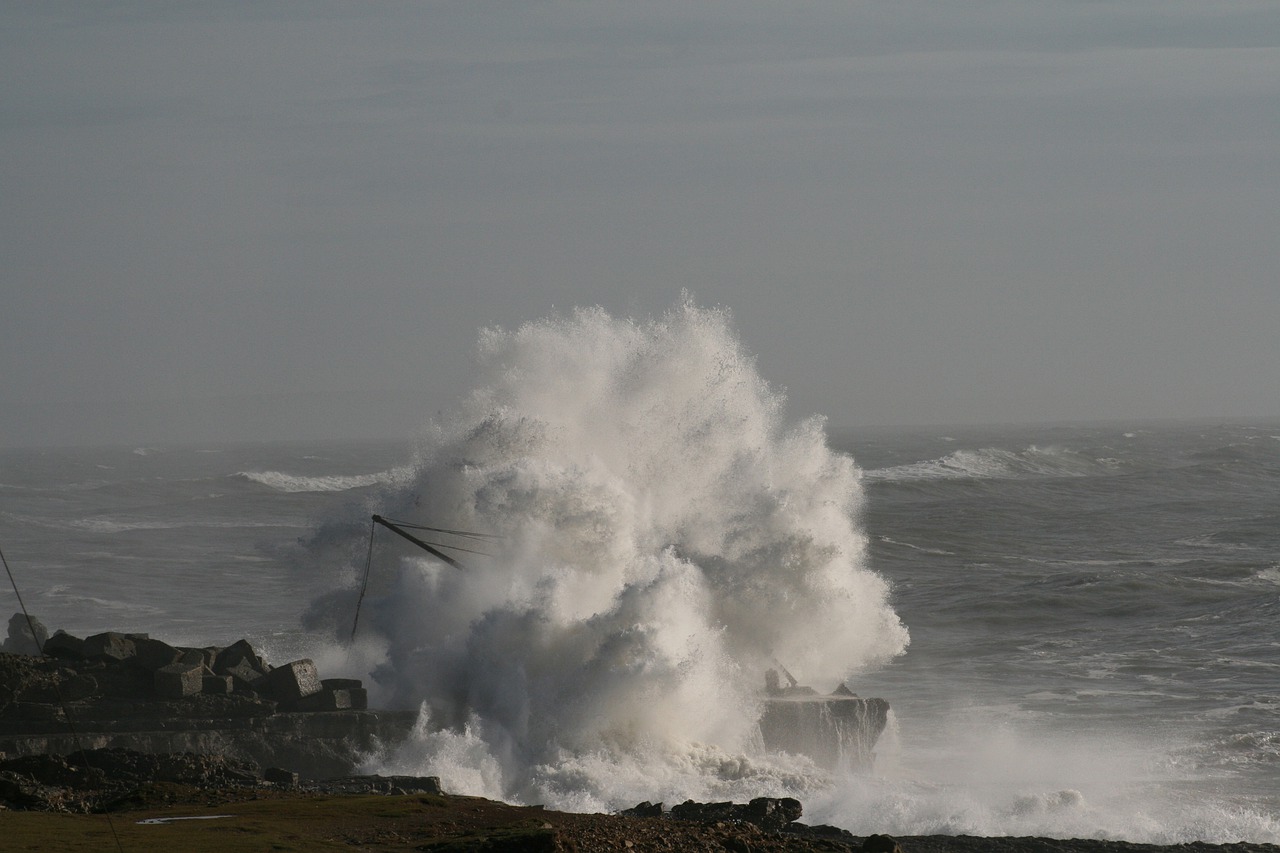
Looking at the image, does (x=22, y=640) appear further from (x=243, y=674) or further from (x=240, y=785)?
(x=240, y=785)

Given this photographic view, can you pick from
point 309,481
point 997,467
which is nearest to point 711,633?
point 997,467

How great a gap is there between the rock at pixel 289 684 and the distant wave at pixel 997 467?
2596 inches

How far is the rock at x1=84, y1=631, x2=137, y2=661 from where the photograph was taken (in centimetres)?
2045

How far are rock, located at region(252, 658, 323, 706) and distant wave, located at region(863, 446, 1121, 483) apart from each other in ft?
216

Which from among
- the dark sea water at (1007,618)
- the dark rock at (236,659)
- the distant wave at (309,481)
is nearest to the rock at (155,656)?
the dark rock at (236,659)

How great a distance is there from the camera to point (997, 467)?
320 feet

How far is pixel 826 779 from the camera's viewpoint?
20906 mm

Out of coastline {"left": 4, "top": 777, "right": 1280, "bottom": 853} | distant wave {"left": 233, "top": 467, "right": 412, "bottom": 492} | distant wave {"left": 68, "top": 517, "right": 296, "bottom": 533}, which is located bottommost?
coastline {"left": 4, "top": 777, "right": 1280, "bottom": 853}

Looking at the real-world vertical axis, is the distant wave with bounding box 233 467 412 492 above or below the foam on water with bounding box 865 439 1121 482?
below

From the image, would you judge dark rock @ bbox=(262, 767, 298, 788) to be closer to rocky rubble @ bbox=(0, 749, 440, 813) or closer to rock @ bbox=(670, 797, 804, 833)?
rocky rubble @ bbox=(0, 749, 440, 813)

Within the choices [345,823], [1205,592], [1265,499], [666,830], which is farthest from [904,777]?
[1265,499]

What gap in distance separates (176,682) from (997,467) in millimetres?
82768

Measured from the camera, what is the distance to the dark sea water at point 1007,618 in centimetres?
1998

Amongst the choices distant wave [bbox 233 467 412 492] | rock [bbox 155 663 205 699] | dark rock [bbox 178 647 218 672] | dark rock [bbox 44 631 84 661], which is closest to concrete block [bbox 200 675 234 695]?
rock [bbox 155 663 205 699]
